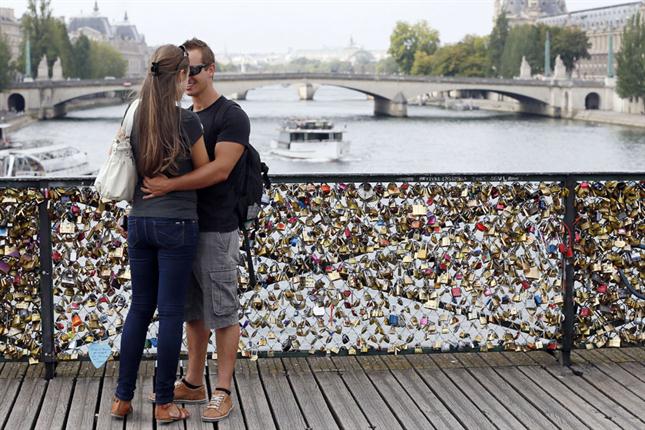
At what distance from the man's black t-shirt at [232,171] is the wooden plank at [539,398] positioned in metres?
1.17

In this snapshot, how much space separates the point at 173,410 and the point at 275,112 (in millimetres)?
60981

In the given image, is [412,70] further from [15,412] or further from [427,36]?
[15,412]

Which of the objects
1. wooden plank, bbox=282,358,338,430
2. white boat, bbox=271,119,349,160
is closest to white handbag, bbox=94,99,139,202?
wooden plank, bbox=282,358,338,430

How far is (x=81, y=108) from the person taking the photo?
72938mm

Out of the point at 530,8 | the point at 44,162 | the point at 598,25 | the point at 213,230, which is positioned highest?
the point at 530,8

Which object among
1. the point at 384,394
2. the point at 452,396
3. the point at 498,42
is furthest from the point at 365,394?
the point at 498,42

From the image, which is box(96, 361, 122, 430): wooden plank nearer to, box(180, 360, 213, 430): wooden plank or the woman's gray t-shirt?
box(180, 360, 213, 430): wooden plank

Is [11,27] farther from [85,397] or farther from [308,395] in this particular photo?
[308,395]

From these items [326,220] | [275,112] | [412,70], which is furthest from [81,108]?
[326,220]

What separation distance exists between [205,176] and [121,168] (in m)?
0.25

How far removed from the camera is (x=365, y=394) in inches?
166

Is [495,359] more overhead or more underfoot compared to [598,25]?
more underfoot

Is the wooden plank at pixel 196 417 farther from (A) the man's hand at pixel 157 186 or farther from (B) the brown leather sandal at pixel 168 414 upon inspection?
(A) the man's hand at pixel 157 186

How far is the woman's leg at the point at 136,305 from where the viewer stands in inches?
149
